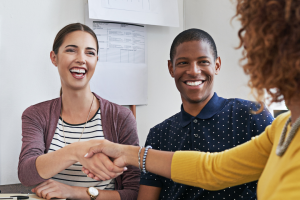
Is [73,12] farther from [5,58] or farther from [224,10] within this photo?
[224,10]

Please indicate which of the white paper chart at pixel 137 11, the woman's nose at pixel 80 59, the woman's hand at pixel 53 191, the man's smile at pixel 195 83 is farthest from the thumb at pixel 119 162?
the white paper chart at pixel 137 11

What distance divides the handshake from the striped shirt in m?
0.17

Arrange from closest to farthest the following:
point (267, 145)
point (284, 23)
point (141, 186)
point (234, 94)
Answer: point (284, 23), point (267, 145), point (141, 186), point (234, 94)

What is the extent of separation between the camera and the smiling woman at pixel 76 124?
3.91 feet

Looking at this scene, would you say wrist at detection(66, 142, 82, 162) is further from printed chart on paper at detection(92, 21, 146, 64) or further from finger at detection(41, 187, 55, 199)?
printed chart on paper at detection(92, 21, 146, 64)

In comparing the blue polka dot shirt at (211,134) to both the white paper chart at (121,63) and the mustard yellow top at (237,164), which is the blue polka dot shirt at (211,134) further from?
the white paper chart at (121,63)

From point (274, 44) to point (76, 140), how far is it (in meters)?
1.03

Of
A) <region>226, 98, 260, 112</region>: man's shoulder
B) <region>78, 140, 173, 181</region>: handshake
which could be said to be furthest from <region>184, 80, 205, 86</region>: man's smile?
<region>78, 140, 173, 181</region>: handshake

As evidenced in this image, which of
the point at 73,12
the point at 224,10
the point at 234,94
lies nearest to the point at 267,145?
the point at 234,94

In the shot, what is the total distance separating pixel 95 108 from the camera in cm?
139

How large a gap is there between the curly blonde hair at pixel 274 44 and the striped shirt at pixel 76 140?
929mm

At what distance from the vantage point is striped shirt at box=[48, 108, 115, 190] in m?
1.27

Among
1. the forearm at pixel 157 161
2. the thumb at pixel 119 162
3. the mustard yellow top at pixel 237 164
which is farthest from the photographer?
the thumb at pixel 119 162

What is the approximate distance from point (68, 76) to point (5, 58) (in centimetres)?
33
